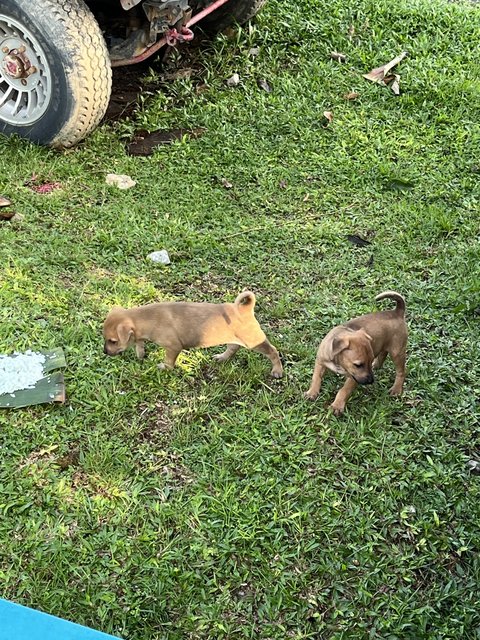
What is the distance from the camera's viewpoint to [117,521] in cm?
303

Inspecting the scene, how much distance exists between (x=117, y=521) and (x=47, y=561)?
1.05 feet

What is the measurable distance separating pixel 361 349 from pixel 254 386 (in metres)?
0.67

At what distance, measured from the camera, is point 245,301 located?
3.40m

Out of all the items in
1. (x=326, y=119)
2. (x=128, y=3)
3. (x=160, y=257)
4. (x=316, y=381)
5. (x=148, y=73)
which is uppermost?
(x=128, y=3)

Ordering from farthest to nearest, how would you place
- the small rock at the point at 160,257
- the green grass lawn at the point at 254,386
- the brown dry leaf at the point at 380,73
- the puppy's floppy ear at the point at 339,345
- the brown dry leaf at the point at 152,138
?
1. the brown dry leaf at the point at 380,73
2. the brown dry leaf at the point at 152,138
3. the small rock at the point at 160,257
4. the puppy's floppy ear at the point at 339,345
5. the green grass lawn at the point at 254,386

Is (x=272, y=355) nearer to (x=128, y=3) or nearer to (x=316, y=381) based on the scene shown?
(x=316, y=381)

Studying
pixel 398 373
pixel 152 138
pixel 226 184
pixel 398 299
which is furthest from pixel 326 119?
pixel 398 373

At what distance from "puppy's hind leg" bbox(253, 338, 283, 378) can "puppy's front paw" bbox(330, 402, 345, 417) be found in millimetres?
336

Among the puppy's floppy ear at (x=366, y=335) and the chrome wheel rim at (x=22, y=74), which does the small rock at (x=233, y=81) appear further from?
the puppy's floppy ear at (x=366, y=335)

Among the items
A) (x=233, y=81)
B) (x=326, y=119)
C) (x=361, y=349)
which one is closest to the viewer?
(x=361, y=349)

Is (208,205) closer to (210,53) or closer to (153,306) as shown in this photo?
(153,306)

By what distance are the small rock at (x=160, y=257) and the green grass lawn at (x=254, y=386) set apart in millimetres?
47

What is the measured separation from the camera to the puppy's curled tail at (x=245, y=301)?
337 cm

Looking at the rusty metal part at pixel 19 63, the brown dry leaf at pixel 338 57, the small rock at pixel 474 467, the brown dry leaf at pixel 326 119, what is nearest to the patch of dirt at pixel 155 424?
the small rock at pixel 474 467
